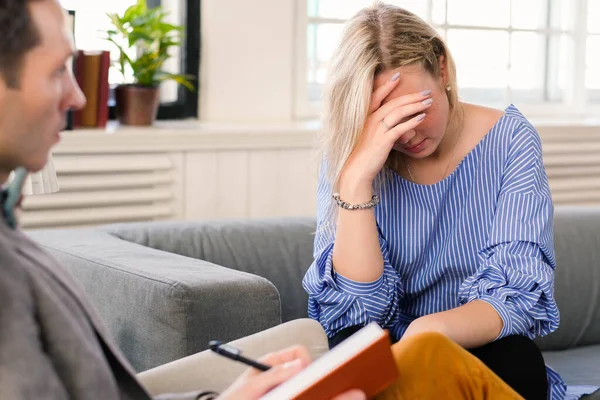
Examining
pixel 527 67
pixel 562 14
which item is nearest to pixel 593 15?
pixel 562 14

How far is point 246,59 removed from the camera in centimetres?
338

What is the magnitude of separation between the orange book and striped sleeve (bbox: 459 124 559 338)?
0.74 meters

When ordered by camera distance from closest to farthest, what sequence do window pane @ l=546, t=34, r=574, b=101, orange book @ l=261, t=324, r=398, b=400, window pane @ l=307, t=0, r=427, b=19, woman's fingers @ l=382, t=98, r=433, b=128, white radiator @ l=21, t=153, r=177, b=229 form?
orange book @ l=261, t=324, r=398, b=400 → woman's fingers @ l=382, t=98, r=433, b=128 → white radiator @ l=21, t=153, r=177, b=229 → window pane @ l=307, t=0, r=427, b=19 → window pane @ l=546, t=34, r=574, b=101

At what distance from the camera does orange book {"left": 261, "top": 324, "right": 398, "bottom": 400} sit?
3.65ft

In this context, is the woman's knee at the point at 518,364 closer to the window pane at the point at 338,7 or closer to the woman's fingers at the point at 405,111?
the woman's fingers at the point at 405,111

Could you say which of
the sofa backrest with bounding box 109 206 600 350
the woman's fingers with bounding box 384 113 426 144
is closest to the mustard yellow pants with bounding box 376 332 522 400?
the woman's fingers with bounding box 384 113 426 144

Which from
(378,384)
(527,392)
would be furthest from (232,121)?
(378,384)

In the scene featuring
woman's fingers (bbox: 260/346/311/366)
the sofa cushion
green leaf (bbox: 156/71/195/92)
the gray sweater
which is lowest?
the sofa cushion

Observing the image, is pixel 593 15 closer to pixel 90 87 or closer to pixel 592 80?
pixel 592 80

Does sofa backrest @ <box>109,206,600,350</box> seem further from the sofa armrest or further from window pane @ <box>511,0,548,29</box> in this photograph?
window pane @ <box>511,0,548,29</box>

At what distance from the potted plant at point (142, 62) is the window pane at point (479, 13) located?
4.53 feet

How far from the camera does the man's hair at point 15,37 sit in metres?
0.90

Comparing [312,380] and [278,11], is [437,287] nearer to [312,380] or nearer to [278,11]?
[312,380]

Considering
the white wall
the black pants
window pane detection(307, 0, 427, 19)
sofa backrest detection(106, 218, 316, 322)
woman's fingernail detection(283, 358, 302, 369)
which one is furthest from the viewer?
window pane detection(307, 0, 427, 19)
